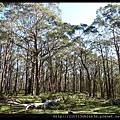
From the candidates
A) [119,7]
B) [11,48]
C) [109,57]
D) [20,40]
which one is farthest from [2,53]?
[119,7]

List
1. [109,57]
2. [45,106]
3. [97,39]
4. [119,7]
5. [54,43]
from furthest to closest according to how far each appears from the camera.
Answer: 1. [109,57]
2. [97,39]
3. [54,43]
4. [119,7]
5. [45,106]

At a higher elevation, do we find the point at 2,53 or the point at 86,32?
the point at 86,32

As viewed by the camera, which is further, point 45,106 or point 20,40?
point 20,40

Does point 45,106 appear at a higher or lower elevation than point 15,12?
lower

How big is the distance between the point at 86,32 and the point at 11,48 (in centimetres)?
726

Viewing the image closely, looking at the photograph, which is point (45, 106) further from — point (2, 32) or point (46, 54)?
point (46, 54)

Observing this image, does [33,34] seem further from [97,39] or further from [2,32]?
[97,39]

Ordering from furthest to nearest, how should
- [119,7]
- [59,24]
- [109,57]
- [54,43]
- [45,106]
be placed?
[109,57], [54,43], [59,24], [119,7], [45,106]

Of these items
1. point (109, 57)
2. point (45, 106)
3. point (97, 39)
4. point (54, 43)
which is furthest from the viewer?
point (109, 57)

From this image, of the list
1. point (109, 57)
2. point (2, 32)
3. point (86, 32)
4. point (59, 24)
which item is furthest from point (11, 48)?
point (109, 57)

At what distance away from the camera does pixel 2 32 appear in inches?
542

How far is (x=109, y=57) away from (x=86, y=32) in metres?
4.29

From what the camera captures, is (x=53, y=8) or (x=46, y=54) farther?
(x=46, y=54)

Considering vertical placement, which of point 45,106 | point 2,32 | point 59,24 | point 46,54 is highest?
point 59,24
